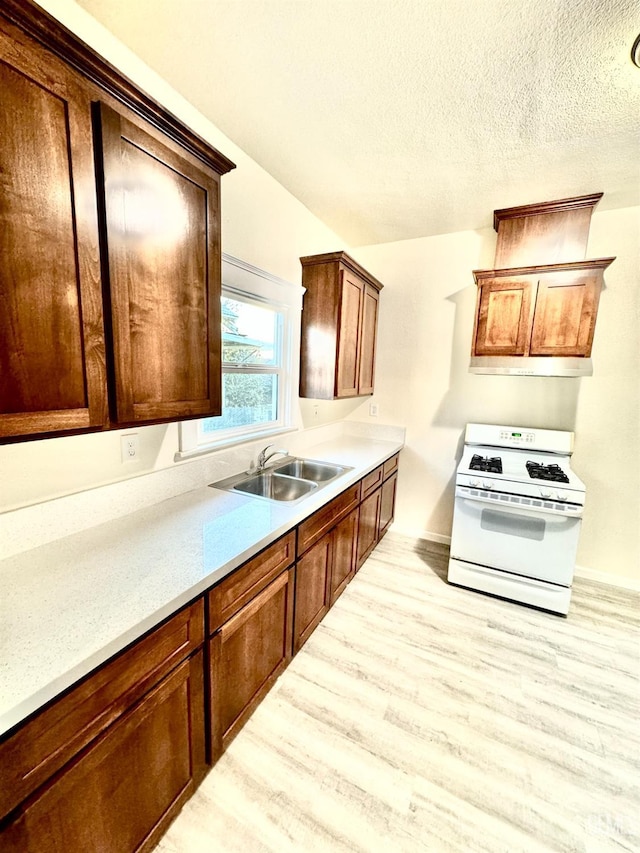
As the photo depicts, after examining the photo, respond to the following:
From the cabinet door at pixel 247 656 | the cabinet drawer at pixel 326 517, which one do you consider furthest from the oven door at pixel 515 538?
the cabinet door at pixel 247 656

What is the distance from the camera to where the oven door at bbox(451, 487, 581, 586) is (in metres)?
2.20

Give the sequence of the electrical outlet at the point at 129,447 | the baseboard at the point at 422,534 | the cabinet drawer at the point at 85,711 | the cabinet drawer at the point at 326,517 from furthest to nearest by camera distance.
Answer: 1. the baseboard at the point at 422,534
2. the cabinet drawer at the point at 326,517
3. the electrical outlet at the point at 129,447
4. the cabinet drawer at the point at 85,711

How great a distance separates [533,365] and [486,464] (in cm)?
76

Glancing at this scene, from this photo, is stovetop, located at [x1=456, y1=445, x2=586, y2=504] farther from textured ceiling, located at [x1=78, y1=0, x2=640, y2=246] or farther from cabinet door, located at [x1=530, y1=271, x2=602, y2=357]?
textured ceiling, located at [x1=78, y1=0, x2=640, y2=246]

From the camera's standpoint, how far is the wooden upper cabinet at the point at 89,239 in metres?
0.80

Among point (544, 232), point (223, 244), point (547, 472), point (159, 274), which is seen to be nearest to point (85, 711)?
point (159, 274)

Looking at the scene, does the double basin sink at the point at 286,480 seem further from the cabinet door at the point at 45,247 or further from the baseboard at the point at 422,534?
the baseboard at the point at 422,534

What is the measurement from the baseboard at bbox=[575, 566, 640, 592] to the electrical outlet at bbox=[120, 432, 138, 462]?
10.8 feet

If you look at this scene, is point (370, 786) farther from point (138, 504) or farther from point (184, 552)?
point (138, 504)

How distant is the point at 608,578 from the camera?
265 cm

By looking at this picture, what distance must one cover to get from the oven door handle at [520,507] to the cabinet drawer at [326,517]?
79 centimetres

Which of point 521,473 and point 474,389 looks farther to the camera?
point 474,389

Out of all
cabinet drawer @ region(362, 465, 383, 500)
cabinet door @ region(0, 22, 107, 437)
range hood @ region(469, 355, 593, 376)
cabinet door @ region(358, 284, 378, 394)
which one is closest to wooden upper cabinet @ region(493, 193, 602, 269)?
range hood @ region(469, 355, 593, 376)

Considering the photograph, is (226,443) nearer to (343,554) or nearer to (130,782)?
(343,554)
